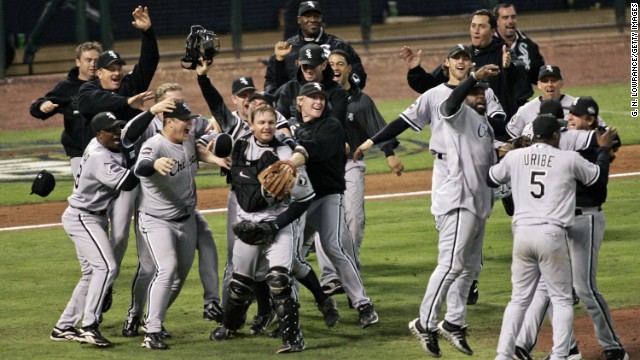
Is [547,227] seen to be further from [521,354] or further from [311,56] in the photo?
[311,56]

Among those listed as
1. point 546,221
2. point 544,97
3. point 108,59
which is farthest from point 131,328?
point 544,97

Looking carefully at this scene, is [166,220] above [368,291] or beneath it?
above

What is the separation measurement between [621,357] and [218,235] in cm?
615

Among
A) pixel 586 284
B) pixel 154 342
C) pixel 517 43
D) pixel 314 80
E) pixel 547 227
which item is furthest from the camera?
pixel 517 43

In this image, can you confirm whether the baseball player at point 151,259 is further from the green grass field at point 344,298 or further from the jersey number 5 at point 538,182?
the jersey number 5 at point 538,182

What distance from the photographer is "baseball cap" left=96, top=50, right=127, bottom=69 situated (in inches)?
367

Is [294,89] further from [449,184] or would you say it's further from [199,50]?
[449,184]

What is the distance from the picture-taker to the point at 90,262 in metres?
8.71

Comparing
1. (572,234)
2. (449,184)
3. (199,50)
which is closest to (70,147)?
(199,50)

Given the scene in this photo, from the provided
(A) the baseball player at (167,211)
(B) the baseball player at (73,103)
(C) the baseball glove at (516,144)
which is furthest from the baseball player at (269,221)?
(B) the baseball player at (73,103)

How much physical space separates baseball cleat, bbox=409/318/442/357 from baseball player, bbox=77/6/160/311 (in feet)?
7.94

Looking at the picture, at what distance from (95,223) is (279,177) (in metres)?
1.63

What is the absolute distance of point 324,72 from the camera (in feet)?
31.5

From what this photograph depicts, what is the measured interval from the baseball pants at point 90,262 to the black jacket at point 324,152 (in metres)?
1.61
